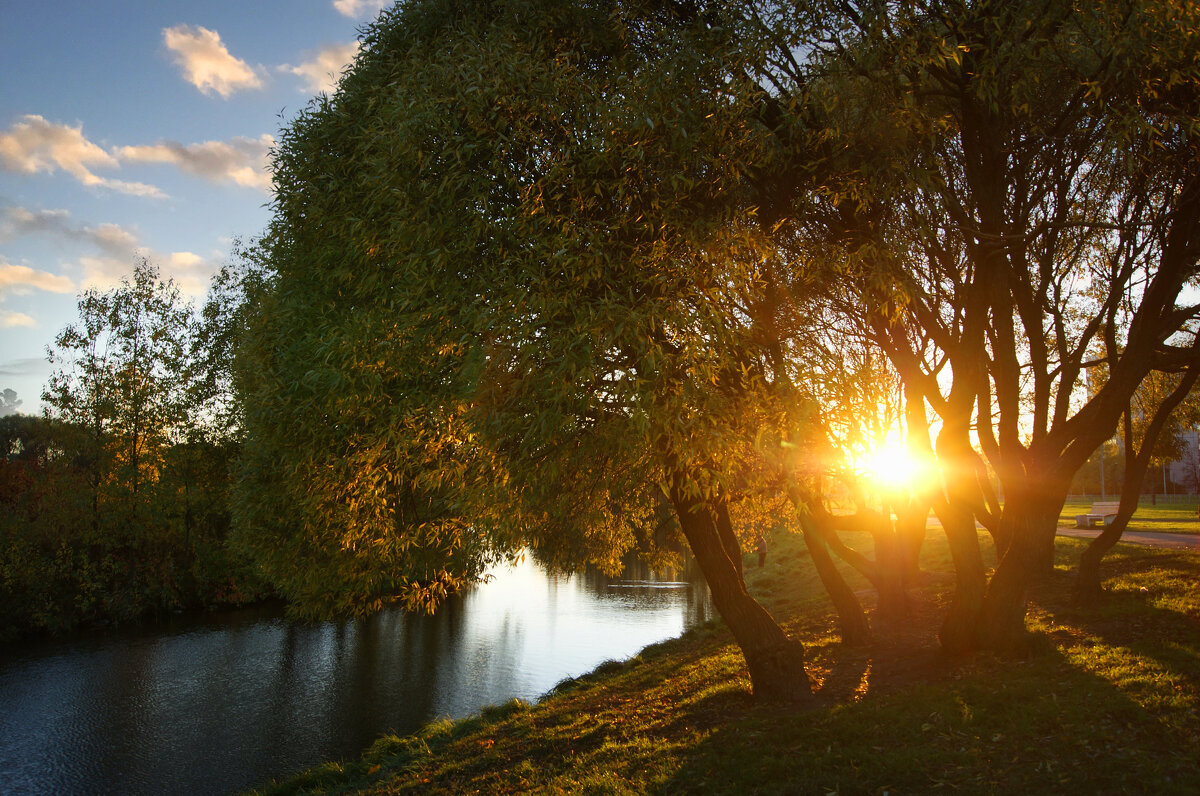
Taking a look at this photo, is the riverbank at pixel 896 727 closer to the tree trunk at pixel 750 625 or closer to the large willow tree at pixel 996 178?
the tree trunk at pixel 750 625

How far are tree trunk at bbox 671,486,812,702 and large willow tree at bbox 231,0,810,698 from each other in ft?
0.12

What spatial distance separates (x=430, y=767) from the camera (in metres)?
13.2

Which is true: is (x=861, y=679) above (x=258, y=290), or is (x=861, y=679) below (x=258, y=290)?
below

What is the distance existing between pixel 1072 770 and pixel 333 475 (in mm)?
10488

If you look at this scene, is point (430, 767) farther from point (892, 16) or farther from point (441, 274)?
point (892, 16)

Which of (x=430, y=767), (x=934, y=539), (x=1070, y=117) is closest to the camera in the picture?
(x=1070, y=117)

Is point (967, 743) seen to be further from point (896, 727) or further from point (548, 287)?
point (548, 287)

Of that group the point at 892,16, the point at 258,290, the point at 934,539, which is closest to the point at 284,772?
the point at 258,290

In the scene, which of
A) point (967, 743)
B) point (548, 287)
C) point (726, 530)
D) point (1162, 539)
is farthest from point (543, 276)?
point (1162, 539)

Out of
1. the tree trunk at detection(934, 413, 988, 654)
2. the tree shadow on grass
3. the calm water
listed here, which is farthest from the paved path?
the tree shadow on grass

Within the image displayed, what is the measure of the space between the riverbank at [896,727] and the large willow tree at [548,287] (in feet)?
5.73

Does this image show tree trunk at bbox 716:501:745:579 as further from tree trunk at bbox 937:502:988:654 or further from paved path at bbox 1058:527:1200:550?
paved path at bbox 1058:527:1200:550

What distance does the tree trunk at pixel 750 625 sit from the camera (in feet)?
38.3

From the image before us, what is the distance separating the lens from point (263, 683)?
24297mm
